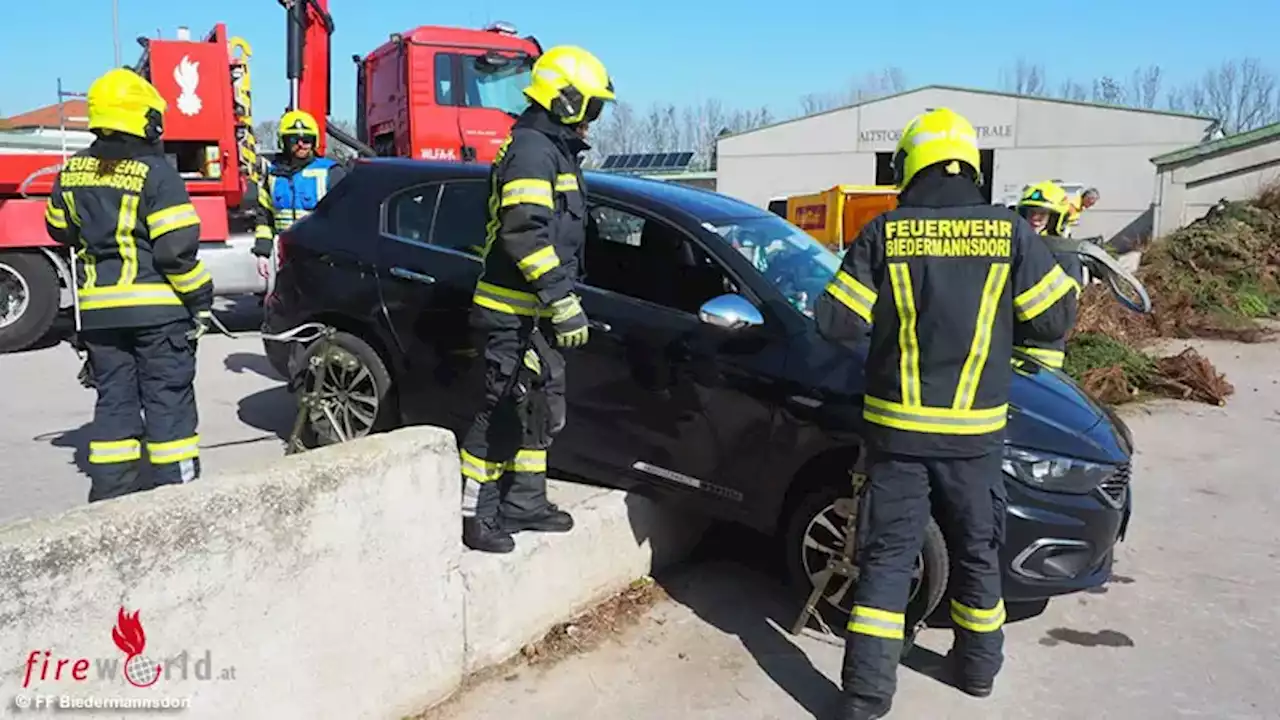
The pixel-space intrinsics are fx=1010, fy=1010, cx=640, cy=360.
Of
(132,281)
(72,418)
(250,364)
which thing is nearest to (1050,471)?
(132,281)

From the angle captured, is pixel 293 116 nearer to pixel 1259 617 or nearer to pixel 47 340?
pixel 47 340

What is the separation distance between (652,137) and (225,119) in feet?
191

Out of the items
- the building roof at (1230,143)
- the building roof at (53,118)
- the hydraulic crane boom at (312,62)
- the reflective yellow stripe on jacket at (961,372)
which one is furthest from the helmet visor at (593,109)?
the building roof at (1230,143)

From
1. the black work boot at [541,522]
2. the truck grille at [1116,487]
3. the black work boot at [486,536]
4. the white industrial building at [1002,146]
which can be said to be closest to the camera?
the black work boot at [486,536]

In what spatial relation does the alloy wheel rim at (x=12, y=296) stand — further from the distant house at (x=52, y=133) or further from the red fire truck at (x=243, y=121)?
the distant house at (x=52, y=133)

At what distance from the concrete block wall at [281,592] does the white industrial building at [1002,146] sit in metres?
28.3

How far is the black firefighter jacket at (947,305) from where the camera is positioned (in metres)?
3.28

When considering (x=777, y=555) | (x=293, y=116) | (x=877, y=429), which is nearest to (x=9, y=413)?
(x=293, y=116)

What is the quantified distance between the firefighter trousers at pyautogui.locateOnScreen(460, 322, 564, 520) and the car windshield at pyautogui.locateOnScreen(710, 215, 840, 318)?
1032mm

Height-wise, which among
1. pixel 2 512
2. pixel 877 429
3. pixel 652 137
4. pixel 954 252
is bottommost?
pixel 2 512

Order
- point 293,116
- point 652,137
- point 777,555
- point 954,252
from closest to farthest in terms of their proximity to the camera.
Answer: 1. point 954,252
2. point 777,555
3. point 293,116
4. point 652,137

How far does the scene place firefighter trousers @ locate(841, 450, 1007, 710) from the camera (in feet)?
11.1

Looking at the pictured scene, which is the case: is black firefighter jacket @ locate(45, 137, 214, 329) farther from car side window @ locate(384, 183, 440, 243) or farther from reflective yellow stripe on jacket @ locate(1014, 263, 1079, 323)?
reflective yellow stripe on jacket @ locate(1014, 263, 1079, 323)

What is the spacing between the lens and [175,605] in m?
2.60
